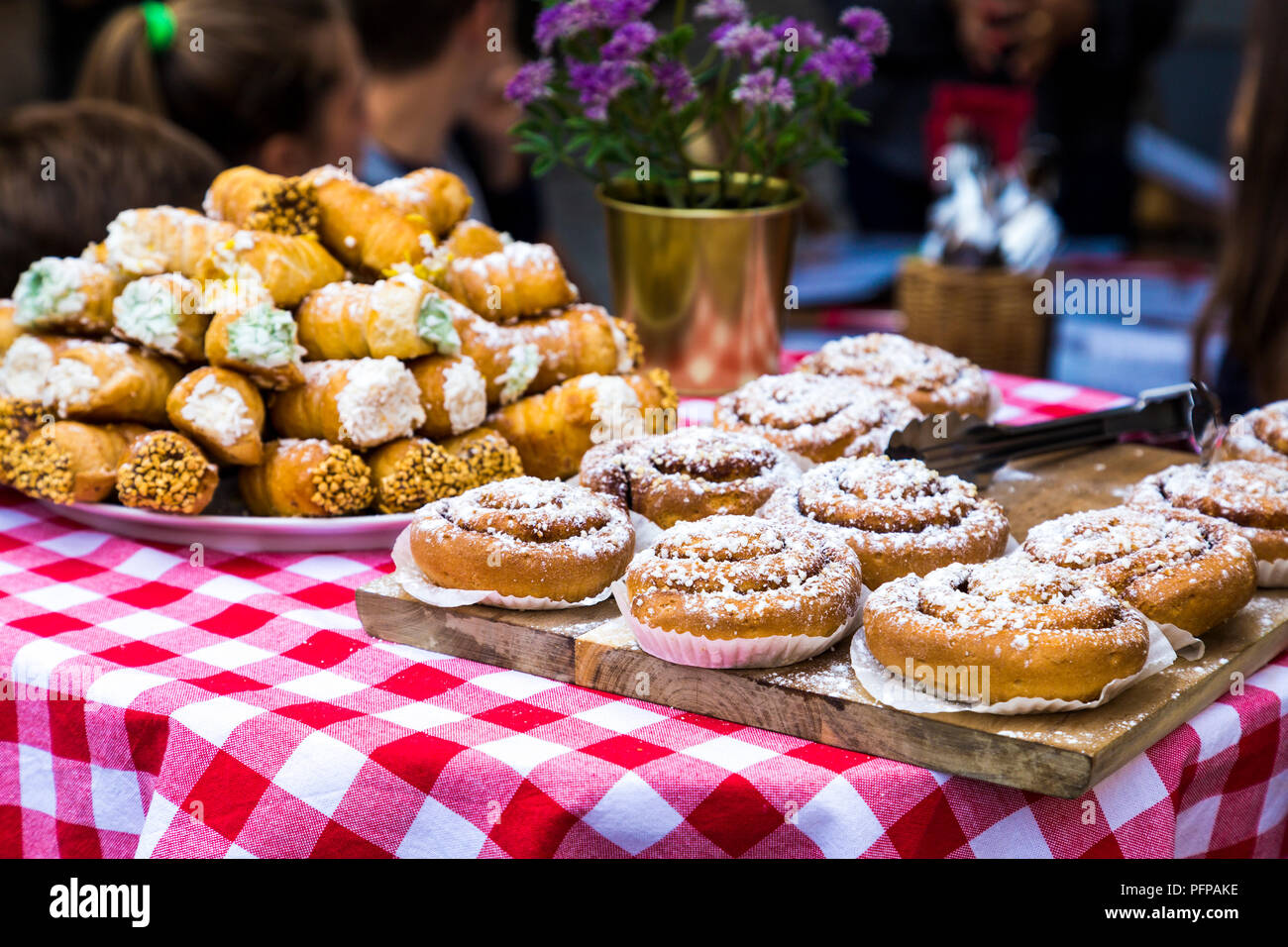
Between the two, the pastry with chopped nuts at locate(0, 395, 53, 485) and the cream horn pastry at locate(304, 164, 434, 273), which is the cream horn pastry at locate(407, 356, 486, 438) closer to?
the cream horn pastry at locate(304, 164, 434, 273)

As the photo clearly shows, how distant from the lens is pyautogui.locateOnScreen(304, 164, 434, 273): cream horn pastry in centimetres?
192

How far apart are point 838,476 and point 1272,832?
66 cm

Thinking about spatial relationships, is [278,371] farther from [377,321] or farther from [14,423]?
[14,423]

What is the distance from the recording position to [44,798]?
Answer: 1.49 meters

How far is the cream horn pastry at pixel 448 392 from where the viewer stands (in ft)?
5.92

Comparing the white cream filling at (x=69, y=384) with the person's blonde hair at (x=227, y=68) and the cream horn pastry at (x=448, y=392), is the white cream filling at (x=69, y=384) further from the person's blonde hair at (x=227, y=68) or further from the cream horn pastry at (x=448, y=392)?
the person's blonde hair at (x=227, y=68)

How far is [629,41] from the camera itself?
2.28 metres

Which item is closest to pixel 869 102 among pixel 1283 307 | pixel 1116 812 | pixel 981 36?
pixel 981 36

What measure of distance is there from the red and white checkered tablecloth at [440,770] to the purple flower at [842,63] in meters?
1.36

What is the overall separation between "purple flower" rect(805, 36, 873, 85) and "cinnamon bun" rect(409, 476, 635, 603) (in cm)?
118

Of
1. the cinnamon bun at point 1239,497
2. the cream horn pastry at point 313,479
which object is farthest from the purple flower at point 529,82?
the cinnamon bun at point 1239,497

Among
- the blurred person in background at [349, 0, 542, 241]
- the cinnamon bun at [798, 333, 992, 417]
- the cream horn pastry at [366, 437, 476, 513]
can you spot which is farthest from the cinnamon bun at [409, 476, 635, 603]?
the blurred person in background at [349, 0, 542, 241]

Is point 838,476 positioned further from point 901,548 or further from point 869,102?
point 869,102

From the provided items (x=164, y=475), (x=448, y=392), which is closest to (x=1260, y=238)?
(x=448, y=392)
